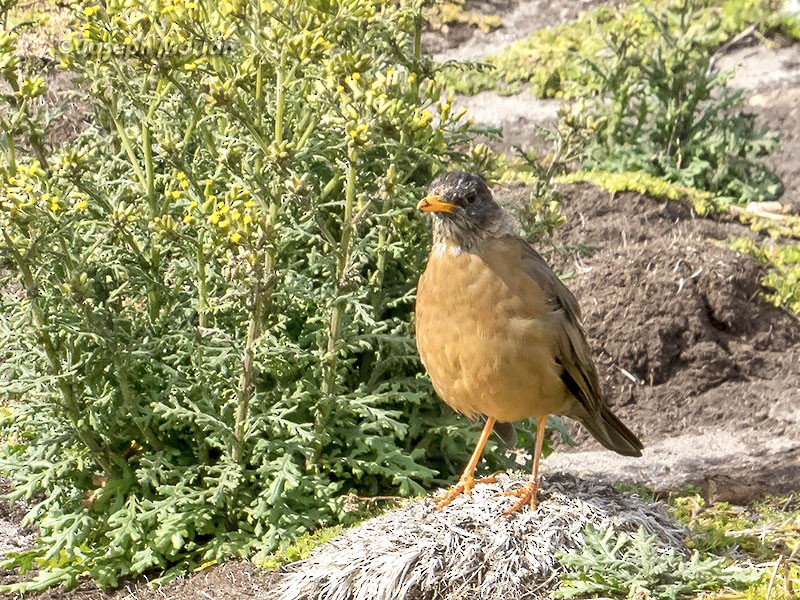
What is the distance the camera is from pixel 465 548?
14.8 ft

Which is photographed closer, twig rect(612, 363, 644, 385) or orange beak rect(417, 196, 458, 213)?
orange beak rect(417, 196, 458, 213)

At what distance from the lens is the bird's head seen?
4793 mm

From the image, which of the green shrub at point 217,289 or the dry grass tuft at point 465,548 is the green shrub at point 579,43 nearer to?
the green shrub at point 217,289

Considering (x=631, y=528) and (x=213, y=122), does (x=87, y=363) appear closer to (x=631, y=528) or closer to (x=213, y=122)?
(x=213, y=122)

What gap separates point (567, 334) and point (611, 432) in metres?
0.68

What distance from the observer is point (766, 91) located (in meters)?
13.0

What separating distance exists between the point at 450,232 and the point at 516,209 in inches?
39.4

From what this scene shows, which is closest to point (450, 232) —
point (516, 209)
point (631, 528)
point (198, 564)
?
point (516, 209)

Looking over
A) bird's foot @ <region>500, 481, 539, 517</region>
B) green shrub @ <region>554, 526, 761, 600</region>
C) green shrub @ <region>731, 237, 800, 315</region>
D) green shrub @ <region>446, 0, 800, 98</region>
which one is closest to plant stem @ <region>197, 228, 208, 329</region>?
bird's foot @ <region>500, 481, 539, 517</region>

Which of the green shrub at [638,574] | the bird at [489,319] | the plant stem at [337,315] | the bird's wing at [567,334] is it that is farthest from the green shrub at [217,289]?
the green shrub at [638,574]

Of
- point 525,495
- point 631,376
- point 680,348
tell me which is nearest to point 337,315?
point 525,495

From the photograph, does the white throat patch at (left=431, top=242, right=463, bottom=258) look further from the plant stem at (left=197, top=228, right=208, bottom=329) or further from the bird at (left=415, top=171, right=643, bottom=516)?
the plant stem at (left=197, top=228, right=208, bottom=329)

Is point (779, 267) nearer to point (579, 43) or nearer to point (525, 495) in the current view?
point (525, 495)

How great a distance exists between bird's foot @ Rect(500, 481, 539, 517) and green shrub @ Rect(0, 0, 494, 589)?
61cm
